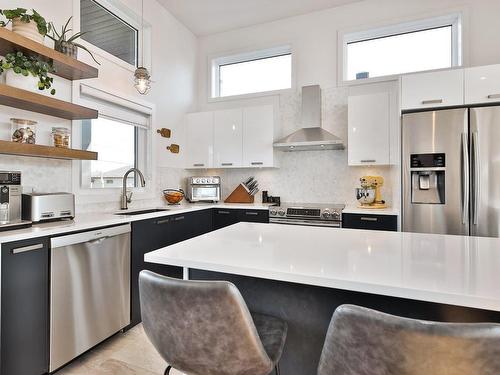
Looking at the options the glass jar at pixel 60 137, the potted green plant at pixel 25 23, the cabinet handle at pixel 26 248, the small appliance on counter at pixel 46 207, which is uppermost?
the potted green plant at pixel 25 23

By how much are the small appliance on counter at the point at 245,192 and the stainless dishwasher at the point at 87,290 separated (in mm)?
2034

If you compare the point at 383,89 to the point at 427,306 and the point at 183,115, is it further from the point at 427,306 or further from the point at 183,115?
the point at 427,306

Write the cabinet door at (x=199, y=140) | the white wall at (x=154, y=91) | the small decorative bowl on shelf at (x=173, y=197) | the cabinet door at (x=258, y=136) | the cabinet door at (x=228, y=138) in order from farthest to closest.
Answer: the cabinet door at (x=199, y=140)
the cabinet door at (x=228, y=138)
the cabinet door at (x=258, y=136)
the small decorative bowl on shelf at (x=173, y=197)
the white wall at (x=154, y=91)

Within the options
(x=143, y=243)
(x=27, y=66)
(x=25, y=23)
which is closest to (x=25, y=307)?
(x=143, y=243)

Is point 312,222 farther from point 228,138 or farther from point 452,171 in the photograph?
point 228,138

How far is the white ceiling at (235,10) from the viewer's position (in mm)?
3875

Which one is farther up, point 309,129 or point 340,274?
point 309,129

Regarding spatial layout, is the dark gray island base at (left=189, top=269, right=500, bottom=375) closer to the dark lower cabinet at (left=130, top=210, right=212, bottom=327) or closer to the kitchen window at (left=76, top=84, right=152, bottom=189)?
the dark lower cabinet at (left=130, top=210, right=212, bottom=327)

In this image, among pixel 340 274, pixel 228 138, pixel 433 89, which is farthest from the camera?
pixel 228 138

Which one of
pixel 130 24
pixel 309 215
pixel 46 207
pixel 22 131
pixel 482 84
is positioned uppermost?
pixel 130 24

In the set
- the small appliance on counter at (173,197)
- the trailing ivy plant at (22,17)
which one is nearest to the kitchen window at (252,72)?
the small appliance on counter at (173,197)

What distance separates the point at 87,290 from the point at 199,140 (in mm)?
2670

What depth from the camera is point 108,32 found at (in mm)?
3297

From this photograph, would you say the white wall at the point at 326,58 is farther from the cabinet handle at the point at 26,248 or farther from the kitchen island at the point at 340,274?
the cabinet handle at the point at 26,248
